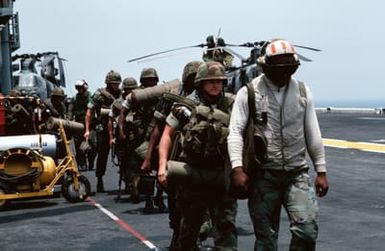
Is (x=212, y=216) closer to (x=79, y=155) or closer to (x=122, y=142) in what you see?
(x=122, y=142)

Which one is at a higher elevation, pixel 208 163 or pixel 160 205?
pixel 208 163

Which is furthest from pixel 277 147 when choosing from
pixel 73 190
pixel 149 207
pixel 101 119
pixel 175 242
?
pixel 101 119

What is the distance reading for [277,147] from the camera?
481cm

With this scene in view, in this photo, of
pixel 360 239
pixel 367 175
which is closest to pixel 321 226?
pixel 360 239

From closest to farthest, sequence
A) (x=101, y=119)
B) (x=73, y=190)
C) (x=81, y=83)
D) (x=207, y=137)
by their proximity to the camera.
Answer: (x=207, y=137), (x=73, y=190), (x=101, y=119), (x=81, y=83)

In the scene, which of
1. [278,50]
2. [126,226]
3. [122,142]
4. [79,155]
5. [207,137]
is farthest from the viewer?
[79,155]

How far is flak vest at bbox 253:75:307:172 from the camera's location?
15.8 ft

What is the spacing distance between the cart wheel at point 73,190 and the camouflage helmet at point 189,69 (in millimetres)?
4703

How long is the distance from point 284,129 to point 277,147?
140 millimetres

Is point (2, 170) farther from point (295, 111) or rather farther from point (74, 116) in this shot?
point (295, 111)

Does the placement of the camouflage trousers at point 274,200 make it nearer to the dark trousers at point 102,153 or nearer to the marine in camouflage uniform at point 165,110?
the marine in camouflage uniform at point 165,110

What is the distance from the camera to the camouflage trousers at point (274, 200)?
4.73m

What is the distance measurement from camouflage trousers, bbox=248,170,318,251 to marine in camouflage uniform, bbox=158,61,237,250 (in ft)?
1.13

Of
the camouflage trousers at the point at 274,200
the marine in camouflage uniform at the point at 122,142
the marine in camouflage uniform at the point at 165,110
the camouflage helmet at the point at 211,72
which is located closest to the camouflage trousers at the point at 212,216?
the camouflage trousers at the point at 274,200
